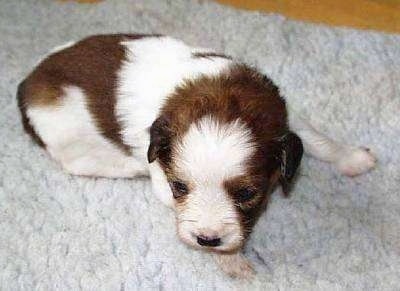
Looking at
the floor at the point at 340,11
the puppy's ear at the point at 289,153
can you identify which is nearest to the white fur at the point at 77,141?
the puppy's ear at the point at 289,153

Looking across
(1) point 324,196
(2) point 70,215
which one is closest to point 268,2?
(1) point 324,196

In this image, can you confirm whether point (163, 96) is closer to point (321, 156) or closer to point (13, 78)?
point (321, 156)

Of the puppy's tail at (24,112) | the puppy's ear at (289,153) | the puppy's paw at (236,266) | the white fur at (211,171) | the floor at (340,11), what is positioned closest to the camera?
the white fur at (211,171)

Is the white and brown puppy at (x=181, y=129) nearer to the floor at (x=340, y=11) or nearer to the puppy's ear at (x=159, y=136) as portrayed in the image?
the puppy's ear at (x=159, y=136)

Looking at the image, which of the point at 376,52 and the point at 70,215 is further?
the point at 376,52

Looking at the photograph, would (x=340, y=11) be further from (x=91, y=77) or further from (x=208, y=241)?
(x=208, y=241)

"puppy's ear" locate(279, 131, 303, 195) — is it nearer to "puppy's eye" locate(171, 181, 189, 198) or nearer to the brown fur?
the brown fur

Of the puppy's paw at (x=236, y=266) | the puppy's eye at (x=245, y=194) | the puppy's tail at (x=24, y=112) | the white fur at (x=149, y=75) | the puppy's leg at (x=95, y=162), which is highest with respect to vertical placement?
the white fur at (x=149, y=75)
